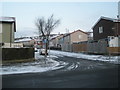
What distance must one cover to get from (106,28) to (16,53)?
27256 mm

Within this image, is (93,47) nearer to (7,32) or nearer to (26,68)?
(7,32)

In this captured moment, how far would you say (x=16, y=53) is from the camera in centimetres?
2303

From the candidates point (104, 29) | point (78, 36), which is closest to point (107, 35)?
point (104, 29)

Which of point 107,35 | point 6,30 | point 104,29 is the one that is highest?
point 104,29

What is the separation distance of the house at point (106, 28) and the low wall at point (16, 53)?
23.6 m

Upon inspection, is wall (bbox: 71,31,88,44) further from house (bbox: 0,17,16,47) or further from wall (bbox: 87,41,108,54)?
house (bbox: 0,17,16,47)

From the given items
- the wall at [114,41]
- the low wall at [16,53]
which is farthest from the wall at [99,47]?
the low wall at [16,53]

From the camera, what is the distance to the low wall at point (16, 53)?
22109 millimetres

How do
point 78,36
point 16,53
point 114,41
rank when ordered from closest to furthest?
point 16,53 → point 114,41 → point 78,36

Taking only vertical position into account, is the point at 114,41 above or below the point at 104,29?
below

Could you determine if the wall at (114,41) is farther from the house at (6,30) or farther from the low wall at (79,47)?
the house at (6,30)

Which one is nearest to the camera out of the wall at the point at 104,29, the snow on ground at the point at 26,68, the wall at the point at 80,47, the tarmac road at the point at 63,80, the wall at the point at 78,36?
the tarmac road at the point at 63,80

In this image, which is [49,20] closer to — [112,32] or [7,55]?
[112,32]

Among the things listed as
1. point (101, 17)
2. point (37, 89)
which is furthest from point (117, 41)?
point (37, 89)
